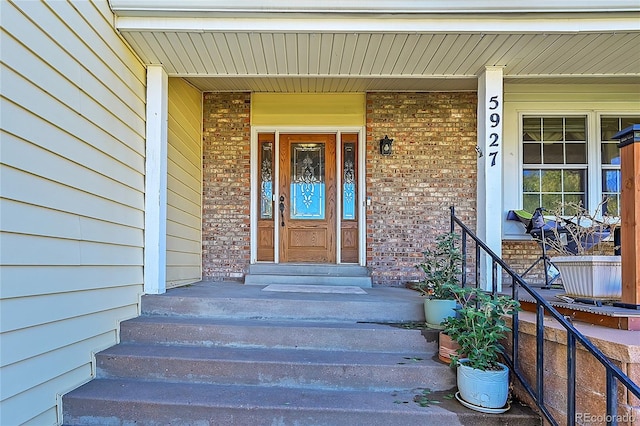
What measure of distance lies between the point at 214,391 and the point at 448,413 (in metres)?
1.44

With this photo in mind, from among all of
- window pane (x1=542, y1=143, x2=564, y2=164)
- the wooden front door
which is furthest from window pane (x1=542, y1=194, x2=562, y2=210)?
the wooden front door

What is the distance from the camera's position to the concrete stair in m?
4.66

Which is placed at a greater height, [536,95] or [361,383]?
[536,95]

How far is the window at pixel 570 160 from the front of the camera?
16.0 feet

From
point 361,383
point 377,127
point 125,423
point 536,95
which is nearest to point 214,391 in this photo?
point 125,423

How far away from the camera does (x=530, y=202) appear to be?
4.97 m

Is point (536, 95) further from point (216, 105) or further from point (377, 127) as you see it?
point (216, 105)

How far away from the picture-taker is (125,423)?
7.52ft

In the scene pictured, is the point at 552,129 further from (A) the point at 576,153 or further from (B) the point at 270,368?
(B) the point at 270,368

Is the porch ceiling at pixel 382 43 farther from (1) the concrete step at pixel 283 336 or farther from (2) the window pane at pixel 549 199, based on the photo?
(1) the concrete step at pixel 283 336

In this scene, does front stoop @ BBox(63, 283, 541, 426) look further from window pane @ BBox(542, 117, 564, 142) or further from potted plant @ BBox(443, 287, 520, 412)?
window pane @ BBox(542, 117, 564, 142)

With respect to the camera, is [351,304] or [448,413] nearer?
[448,413]

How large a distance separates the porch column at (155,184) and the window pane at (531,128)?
4.41 m

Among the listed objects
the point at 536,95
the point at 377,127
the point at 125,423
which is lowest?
the point at 125,423
